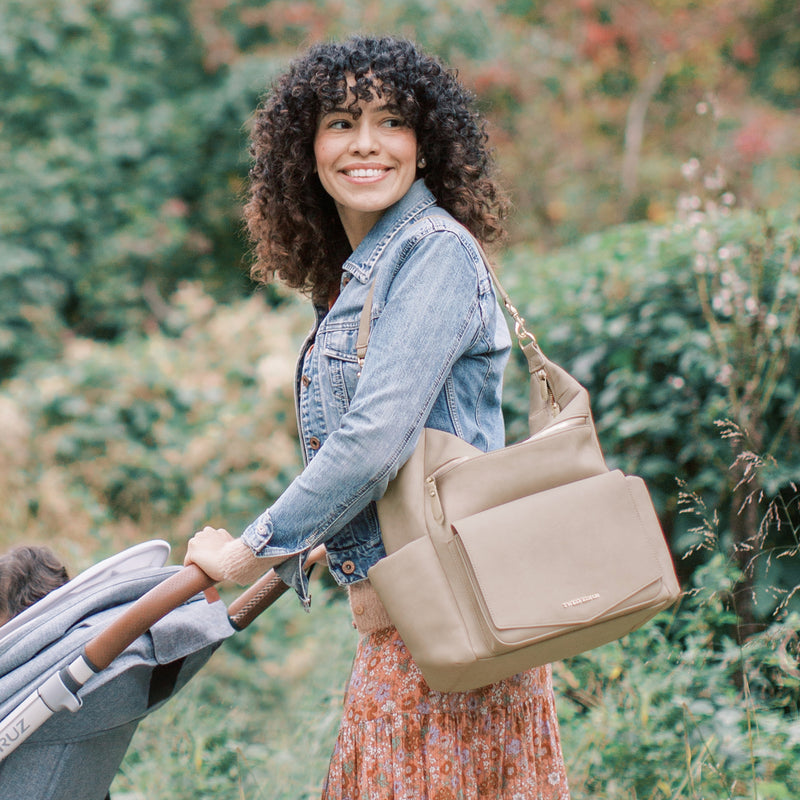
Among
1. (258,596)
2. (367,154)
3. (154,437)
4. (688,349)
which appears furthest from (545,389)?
(154,437)

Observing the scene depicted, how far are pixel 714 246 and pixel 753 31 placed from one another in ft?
24.7

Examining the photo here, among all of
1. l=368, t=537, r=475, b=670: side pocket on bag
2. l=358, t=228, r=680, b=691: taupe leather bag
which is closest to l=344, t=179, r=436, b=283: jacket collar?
l=358, t=228, r=680, b=691: taupe leather bag

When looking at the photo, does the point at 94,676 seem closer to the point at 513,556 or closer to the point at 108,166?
the point at 513,556

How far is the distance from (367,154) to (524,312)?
234 centimetres

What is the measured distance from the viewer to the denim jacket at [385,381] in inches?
61.3

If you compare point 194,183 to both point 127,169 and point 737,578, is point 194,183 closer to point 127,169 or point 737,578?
point 127,169

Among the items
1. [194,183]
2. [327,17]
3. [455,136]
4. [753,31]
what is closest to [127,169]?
[194,183]

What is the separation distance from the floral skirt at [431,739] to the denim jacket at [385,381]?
190 millimetres

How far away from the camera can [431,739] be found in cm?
167

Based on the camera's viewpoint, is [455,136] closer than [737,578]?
Yes

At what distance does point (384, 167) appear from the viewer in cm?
180

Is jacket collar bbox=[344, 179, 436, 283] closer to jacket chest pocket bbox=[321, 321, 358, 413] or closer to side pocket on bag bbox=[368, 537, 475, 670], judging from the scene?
jacket chest pocket bbox=[321, 321, 358, 413]

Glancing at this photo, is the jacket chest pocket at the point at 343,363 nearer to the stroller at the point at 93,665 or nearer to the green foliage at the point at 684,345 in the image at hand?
the stroller at the point at 93,665

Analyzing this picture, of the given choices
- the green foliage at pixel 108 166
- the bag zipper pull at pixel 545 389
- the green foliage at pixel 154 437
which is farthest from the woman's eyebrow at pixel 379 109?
the green foliage at pixel 108 166
